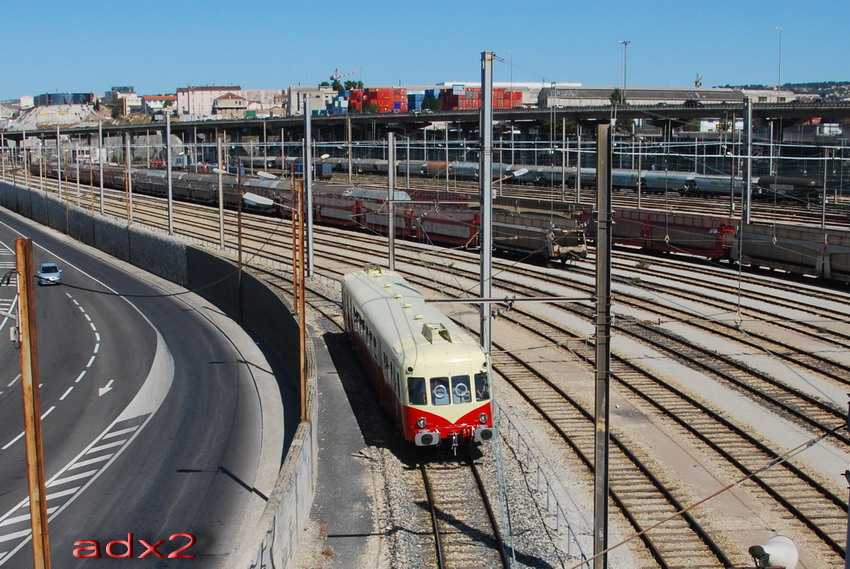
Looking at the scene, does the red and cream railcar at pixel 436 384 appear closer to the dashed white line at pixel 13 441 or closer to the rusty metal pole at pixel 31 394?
the rusty metal pole at pixel 31 394

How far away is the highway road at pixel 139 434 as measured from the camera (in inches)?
727

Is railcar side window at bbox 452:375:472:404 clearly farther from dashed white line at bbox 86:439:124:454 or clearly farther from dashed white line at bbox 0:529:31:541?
dashed white line at bbox 86:439:124:454

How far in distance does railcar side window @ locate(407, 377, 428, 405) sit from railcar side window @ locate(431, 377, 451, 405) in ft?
0.63

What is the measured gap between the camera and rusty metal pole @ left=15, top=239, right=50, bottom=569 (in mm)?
9055

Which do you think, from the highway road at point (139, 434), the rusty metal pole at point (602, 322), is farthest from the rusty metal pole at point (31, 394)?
the highway road at point (139, 434)

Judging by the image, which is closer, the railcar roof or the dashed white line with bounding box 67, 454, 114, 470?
the railcar roof

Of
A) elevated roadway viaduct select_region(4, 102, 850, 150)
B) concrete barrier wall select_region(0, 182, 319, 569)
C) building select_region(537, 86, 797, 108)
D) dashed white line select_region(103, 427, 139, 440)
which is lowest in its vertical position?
dashed white line select_region(103, 427, 139, 440)

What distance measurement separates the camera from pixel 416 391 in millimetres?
19125

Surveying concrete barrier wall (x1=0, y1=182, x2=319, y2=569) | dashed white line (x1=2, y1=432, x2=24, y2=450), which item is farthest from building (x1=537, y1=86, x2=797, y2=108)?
dashed white line (x1=2, y1=432, x2=24, y2=450)

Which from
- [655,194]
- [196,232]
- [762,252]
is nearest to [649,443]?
[762,252]

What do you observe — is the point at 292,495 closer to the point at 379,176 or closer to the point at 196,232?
the point at 196,232

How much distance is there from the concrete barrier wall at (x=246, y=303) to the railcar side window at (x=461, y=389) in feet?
9.82

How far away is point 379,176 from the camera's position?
11250cm

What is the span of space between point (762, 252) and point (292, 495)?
3418cm
